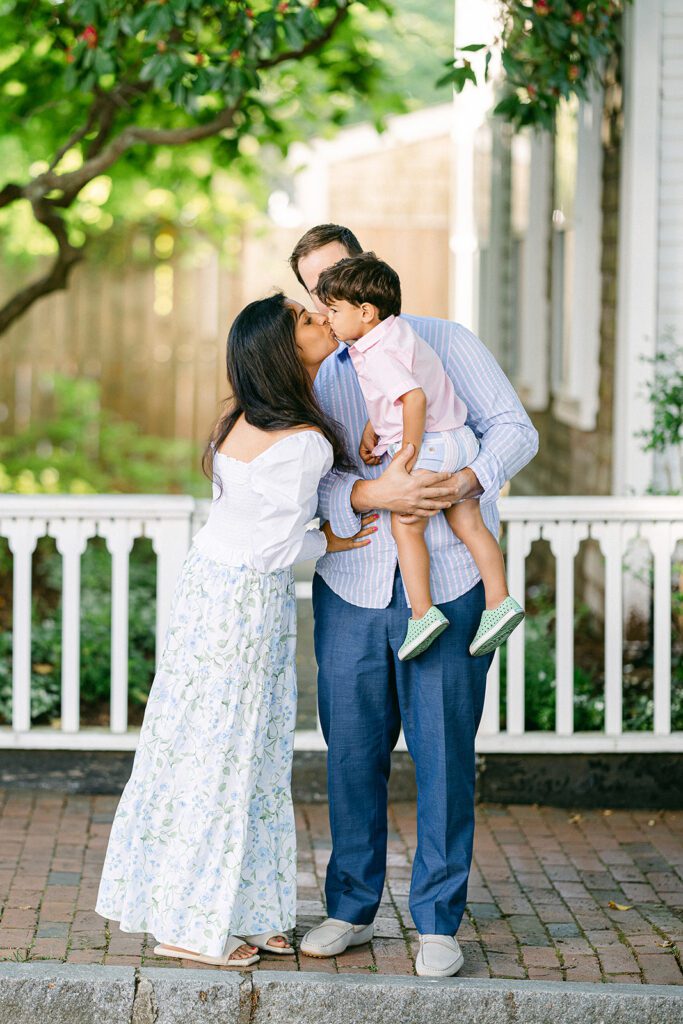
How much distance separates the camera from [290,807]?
3.96 metres

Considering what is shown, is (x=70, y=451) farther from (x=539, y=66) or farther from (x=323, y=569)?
(x=323, y=569)

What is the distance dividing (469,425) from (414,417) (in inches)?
13.8

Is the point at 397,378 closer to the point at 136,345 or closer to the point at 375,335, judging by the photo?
the point at 375,335

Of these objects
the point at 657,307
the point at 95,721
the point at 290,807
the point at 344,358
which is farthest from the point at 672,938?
the point at 657,307

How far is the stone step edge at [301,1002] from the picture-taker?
3670 millimetres

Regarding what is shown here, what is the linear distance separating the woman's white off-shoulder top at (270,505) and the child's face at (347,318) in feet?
0.93

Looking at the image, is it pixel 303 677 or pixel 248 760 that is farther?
pixel 303 677

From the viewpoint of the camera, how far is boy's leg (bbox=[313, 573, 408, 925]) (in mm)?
3840

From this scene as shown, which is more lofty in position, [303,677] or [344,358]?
[344,358]

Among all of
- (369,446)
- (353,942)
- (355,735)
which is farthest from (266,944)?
(369,446)

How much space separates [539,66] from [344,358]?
2675mm

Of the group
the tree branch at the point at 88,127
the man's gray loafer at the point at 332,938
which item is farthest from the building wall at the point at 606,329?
the man's gray loafer at the point at 332,938

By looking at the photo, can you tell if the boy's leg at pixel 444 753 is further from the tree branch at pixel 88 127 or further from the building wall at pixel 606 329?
the tree branch at pixel 88 127

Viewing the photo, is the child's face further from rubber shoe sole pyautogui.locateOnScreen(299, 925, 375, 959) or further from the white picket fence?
the white picket fence
